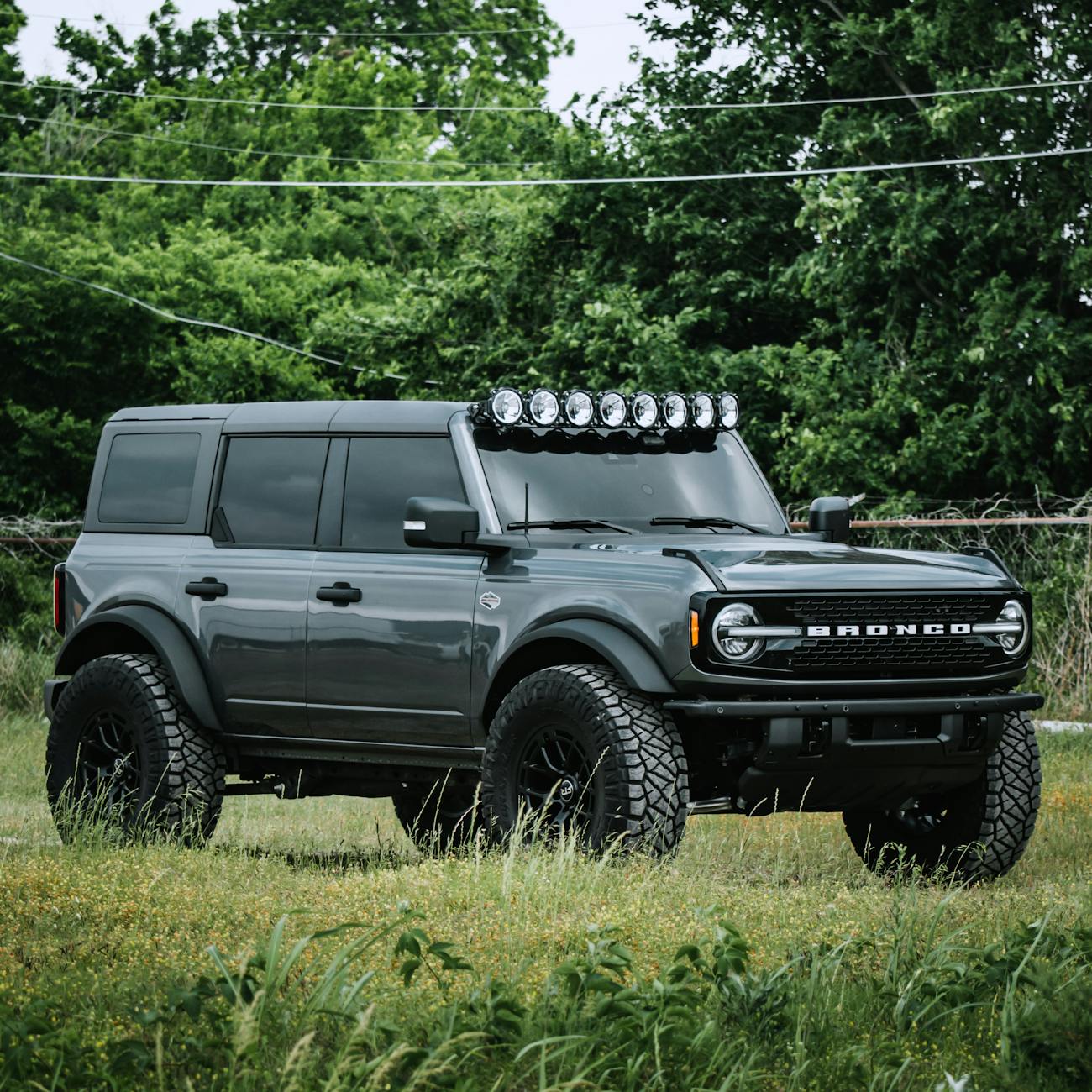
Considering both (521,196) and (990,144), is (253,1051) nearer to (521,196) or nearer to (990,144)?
(990,144)

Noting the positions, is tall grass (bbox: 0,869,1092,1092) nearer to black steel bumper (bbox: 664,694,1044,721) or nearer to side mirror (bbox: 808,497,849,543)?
black steel bumper (bbox: 664,694,1044,721)

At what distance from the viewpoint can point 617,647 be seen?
7.52m

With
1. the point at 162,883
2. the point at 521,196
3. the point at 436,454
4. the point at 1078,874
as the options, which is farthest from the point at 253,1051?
the point at 521,196

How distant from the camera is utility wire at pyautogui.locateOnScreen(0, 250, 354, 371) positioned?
30.5 metres

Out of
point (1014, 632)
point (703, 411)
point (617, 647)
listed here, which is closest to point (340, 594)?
point (617, 647)

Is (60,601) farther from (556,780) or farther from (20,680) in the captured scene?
(20,680)

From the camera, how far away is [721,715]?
7.29 meters

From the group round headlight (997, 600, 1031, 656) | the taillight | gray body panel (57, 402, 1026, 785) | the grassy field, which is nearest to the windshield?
gray body panel (57, 402, 1026, 785)

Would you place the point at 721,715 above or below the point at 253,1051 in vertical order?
above

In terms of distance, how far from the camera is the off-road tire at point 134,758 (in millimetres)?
8984

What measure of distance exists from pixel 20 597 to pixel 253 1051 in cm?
1553

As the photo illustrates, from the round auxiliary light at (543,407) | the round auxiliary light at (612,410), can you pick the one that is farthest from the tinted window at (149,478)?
the round auxiliary light at (612,410)

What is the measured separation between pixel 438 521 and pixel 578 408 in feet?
3.29

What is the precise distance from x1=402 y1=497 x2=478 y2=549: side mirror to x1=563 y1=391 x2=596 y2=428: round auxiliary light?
2.48 ft
